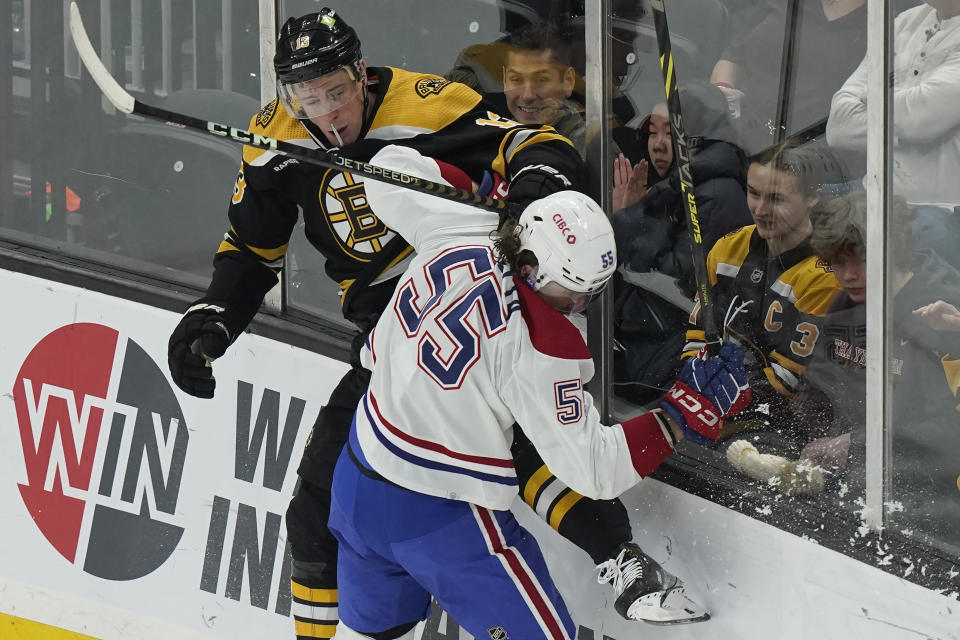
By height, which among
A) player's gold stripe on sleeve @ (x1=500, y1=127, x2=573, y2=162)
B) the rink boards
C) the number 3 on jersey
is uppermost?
player's gold stripe on sleeve @ (x1=500, y1=127, x2=573, y2=162)

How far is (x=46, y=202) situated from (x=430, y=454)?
68.2 inches

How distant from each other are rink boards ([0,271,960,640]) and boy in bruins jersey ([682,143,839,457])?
603 millimetres

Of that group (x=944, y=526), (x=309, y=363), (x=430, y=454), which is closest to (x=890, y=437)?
(x=944, y=526)

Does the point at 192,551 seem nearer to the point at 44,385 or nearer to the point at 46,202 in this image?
the point at 44,385

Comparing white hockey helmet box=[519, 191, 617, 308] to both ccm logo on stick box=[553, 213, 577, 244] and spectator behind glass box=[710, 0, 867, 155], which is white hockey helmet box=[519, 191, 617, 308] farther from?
spectator behind glass box=[710, 0, 867, 155]

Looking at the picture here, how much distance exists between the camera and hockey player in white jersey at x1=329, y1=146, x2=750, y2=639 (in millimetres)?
1894

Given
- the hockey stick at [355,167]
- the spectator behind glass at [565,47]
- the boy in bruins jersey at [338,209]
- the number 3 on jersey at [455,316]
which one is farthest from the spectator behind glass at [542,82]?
the number 3 on jersey at [455,316]

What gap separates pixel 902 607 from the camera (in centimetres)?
185

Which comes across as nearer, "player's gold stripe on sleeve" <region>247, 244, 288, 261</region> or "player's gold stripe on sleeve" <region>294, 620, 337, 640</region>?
"player's gold stripe on sleeve" <region>294, 620, 337, 640</region>

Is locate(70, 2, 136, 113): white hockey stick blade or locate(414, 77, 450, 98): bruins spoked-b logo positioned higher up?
locate(70, 2, 136, 113): white hockey stick blade

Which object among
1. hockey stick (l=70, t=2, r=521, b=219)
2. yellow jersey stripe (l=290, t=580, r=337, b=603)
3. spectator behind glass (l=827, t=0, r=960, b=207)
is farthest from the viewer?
yellow jersey stripe (l=290, t=580, r=337, b=603)

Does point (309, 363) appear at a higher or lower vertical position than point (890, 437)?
lower

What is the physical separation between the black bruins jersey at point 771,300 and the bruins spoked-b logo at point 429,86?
2.07ft

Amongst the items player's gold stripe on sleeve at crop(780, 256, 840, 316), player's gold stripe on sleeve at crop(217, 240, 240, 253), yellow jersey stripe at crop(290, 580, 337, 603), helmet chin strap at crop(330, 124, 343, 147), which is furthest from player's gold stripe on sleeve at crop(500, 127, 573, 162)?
yellow jersey stripe at crop(290, 580, 337, 603)
